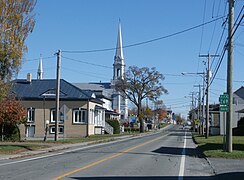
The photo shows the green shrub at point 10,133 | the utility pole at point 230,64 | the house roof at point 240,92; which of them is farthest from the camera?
the house roof at point 240,92

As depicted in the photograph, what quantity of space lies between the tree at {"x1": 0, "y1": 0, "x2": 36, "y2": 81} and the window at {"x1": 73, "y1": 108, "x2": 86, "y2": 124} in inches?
1162

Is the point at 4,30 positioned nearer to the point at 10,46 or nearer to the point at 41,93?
the point at 10,46

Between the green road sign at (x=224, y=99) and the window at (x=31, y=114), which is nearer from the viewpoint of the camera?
the green road sign at (x=224, y=99)

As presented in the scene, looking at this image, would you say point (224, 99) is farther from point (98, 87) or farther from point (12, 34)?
point (98, 87)

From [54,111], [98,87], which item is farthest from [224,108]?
[98,87]

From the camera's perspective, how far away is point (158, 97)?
3226 inches

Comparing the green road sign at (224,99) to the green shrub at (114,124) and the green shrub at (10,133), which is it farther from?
the green shrub at (114,124)

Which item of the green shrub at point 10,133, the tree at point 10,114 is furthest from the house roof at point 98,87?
the tree at point 10,114

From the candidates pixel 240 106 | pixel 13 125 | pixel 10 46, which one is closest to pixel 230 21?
pixel 10 46

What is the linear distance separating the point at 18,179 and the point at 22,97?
44.3 m

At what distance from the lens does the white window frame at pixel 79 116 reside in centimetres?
5589

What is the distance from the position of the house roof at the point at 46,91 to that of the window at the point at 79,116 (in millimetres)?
1789

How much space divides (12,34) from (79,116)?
3104 centimetres

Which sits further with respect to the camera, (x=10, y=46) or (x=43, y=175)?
(x=10, y=46)
